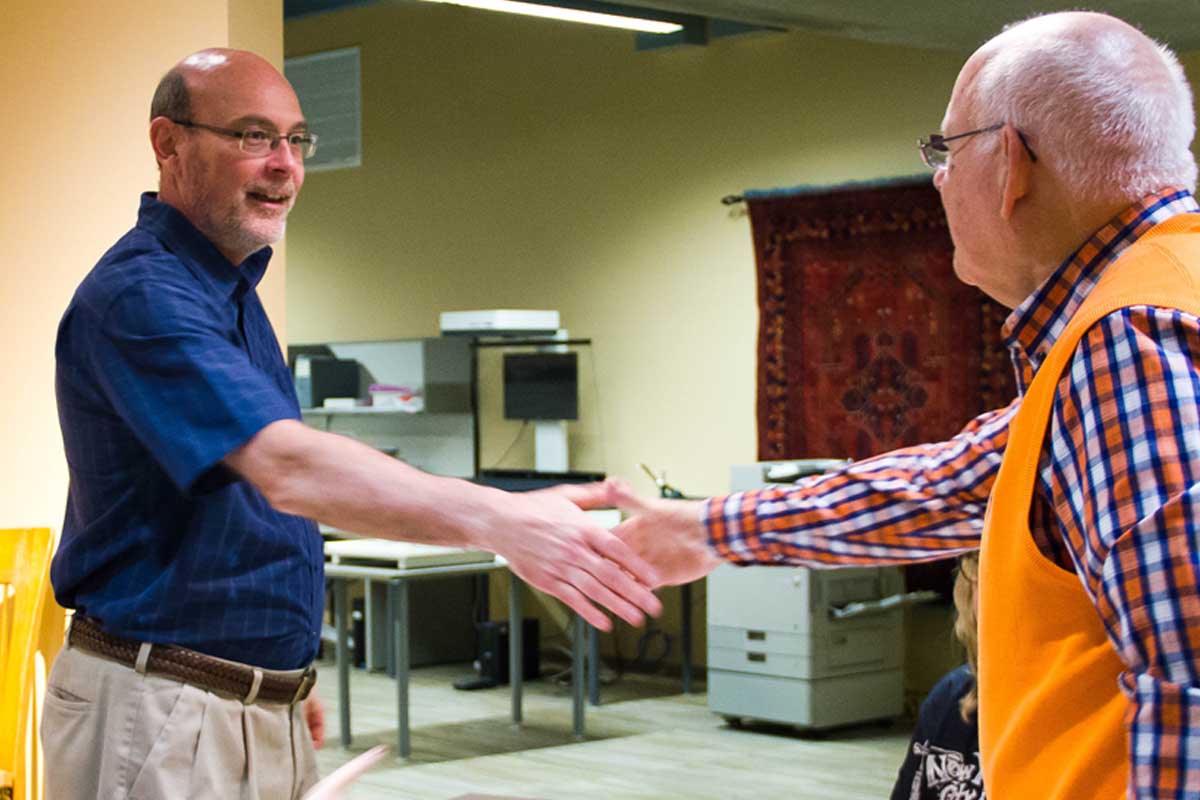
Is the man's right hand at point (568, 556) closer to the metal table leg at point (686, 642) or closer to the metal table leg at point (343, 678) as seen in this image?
the metal table leg at point (343, 678)

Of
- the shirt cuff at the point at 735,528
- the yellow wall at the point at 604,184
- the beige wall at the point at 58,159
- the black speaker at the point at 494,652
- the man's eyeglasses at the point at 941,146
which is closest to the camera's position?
the man's eyeglasses at the point at 941,146

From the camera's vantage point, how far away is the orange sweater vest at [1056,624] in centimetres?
118

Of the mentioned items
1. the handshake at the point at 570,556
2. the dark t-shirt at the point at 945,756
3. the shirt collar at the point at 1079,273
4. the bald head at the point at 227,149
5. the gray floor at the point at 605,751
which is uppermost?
the bald head at the point at 227,149

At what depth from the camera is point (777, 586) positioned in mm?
6641

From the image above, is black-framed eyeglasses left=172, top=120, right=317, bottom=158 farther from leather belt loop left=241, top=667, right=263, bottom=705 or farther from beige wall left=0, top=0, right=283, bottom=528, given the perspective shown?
beige wall left=0, top=0, right=283, bottom=528

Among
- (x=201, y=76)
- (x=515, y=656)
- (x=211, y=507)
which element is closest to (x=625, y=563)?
(x=211, y=507)

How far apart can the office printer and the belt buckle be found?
14.5ft

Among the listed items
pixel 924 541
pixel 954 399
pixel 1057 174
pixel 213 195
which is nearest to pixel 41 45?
pixel 213 195

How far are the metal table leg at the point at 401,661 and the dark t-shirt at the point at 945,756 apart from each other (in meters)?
3.33

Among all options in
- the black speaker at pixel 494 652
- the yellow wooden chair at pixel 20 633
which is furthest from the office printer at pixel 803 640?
the yellow wooden chair at pixel 20 633

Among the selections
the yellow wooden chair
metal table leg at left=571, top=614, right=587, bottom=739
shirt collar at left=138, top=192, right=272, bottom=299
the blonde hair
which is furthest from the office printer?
shirt collar at left=138, top=192, right=272, bottom=299

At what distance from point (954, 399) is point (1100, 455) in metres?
5.99

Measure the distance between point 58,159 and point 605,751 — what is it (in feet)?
11.5

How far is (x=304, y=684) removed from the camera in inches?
82.4
